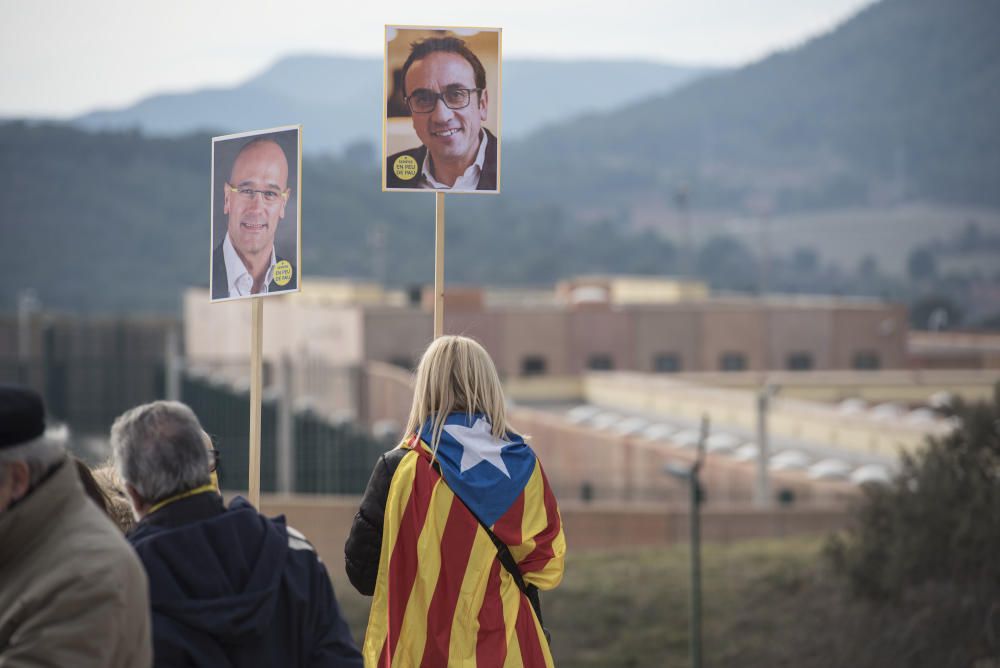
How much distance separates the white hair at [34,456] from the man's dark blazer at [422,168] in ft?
8.33

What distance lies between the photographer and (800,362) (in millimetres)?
56656

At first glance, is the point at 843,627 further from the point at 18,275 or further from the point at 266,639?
the point at 18,275

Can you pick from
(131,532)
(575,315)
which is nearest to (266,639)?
(131,532)

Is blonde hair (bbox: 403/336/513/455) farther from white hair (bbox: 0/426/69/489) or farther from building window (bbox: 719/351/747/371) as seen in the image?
building window (bbox: 719/351/747/371)

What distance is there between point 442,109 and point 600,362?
48995mm

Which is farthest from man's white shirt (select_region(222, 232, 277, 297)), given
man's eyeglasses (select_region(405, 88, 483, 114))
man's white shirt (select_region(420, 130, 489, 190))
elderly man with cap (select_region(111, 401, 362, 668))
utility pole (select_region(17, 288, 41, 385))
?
utility pole (select_region(17, 288, 41, 385))

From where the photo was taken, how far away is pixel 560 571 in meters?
4.55

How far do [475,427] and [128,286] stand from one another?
14356 centimetres

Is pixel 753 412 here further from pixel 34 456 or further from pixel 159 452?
pixel 34 456

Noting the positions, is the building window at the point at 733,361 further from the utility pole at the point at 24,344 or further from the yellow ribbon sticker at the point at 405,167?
the yellow ribbon sticker at the point at 405,167

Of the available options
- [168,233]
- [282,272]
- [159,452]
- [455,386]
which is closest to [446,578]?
[455,386]

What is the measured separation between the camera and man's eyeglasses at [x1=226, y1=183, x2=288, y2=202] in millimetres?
5250

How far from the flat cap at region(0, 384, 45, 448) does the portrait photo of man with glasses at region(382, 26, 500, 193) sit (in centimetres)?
251

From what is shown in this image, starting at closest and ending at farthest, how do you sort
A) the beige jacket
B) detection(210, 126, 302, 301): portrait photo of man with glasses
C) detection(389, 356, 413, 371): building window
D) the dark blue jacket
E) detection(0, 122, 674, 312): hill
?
the beige jacket → the dark blue jacket → detection(210, 126, 302, 301): portrait photo of man with glasses → detection(389, 356, 413, 371): building window → detection(0, 122, 674, 312): hill
